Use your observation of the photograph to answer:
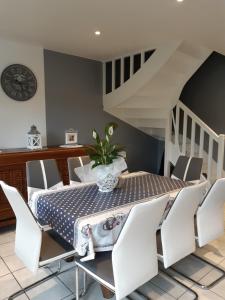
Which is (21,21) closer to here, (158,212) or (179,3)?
(179,3)

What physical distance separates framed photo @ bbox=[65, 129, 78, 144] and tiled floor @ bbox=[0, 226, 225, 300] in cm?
190

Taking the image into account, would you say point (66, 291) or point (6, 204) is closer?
point (66, 291)

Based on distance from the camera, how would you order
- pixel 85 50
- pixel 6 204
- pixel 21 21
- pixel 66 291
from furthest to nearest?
pixel 85 50 < pixel 6 204 < pixel 21 21 < pixel 66 291

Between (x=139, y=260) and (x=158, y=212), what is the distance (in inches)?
12.4

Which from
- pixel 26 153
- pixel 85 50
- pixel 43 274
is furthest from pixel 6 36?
pixel 43 274

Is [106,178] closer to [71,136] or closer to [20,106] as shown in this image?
[71,136]

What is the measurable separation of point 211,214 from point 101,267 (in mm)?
1093

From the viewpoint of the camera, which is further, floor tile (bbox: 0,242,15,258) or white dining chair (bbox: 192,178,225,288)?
floor tile (bbox: 0,242,15,258)

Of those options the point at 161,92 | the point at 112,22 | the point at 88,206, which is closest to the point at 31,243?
the point at 88,206

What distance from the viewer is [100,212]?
170 cm

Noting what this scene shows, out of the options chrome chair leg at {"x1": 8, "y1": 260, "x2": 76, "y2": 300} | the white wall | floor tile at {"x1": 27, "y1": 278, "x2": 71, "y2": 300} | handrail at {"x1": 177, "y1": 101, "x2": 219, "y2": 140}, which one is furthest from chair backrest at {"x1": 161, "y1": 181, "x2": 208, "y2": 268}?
the white wall

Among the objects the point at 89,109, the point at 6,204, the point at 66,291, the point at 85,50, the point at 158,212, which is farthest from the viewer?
the point at 89,109

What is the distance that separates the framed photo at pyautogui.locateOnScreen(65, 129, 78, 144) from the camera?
3858mm

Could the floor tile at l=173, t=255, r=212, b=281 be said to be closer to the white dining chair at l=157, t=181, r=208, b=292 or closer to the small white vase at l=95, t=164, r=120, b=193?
the white dining chair at l=157, t=181, r=208, b=292
